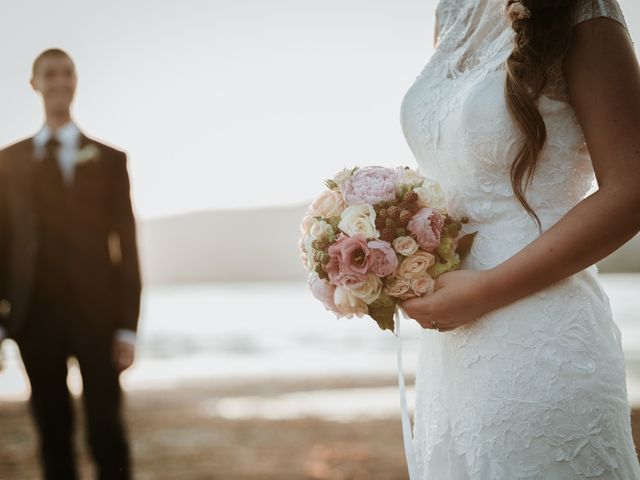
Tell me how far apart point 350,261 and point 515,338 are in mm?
483

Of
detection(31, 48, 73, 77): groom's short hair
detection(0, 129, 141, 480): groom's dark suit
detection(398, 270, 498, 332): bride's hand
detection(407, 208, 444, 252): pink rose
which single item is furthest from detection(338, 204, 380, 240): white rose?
detection(31, 48, 73, 77): groom's short hair

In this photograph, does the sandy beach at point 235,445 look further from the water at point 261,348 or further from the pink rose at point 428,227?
the pink rose at point 428,227

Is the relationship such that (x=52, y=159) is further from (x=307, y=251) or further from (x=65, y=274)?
(x=307, y=251)

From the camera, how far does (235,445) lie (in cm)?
799

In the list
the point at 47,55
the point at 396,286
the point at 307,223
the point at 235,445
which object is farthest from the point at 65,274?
the point at 235,445

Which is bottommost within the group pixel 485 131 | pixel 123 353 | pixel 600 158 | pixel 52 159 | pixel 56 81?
pixel 123 353

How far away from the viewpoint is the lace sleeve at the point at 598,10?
1.65 meters

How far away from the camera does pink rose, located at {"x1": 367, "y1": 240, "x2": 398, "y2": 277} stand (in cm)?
186

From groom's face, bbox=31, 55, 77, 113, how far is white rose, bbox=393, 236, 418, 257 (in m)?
3.54

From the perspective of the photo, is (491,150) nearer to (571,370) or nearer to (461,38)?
(461,38)

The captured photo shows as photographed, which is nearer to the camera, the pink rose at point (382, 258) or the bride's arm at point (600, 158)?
the bride's arm at point (600, 158)

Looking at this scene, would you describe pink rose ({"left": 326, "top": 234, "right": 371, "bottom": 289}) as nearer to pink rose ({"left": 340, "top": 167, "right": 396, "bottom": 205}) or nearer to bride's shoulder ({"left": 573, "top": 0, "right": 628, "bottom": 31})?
pink rose ({"left": 340, "top": 167, "right": 396, "bottom": 205})

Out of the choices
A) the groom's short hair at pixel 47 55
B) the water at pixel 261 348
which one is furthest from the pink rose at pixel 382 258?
the water at pixel 261 348

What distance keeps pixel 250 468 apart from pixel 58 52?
14.4 ft
